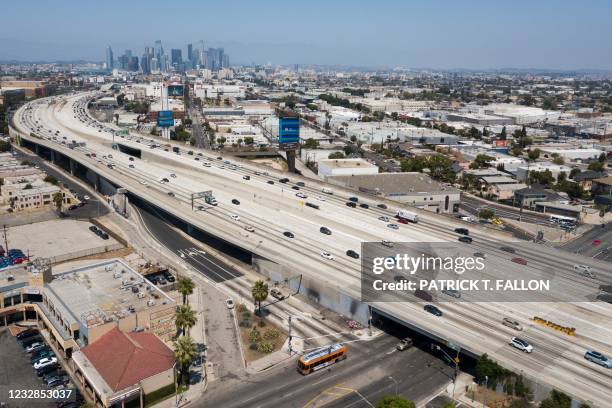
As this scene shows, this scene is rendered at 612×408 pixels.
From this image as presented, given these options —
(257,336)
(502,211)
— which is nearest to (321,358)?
(257,336)

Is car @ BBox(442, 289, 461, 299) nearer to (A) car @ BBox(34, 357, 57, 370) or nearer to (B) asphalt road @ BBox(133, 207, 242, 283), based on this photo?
(B) asphalt road @ BBox(133, 207, 242, 283)

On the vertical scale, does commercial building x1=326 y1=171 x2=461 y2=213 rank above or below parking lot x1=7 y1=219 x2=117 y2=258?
above

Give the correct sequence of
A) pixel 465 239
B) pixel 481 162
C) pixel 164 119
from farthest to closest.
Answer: pixel 164 119, pixel 481 162, pixel 465 239

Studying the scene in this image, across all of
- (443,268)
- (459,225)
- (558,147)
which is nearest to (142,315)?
(443,268)

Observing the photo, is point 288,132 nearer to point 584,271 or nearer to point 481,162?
point 481,162

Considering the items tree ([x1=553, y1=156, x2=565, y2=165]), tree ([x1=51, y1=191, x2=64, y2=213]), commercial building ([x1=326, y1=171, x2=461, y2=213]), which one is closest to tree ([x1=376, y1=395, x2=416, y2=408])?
commercial building ([x1=326, y1=171, x2=461, y2=213])

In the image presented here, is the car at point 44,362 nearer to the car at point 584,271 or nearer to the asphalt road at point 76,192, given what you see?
the asphalt road at point 76,192
